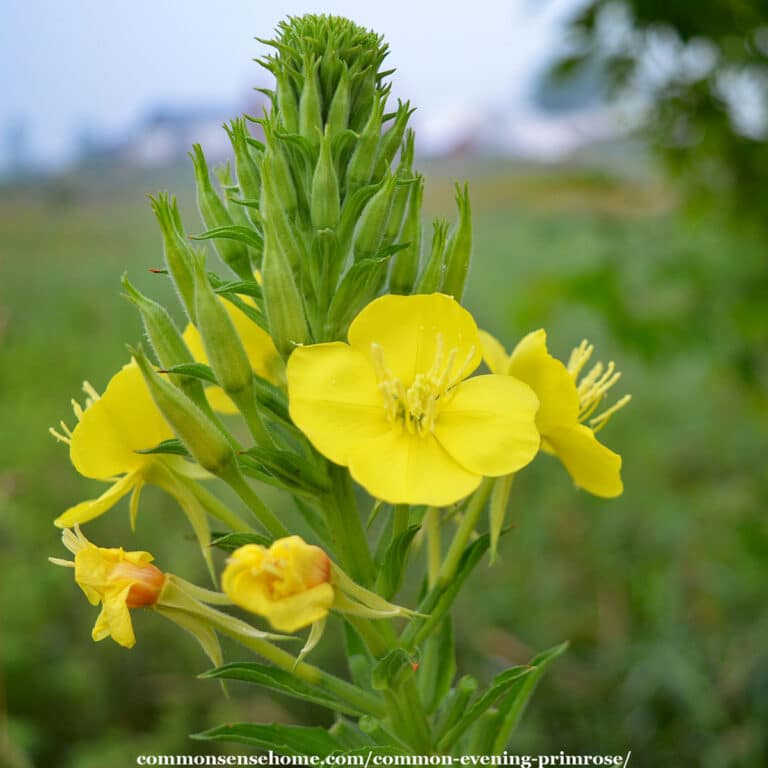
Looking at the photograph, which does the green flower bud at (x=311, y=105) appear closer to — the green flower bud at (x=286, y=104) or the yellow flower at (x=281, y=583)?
the green flower bud at (x=286, y=104)


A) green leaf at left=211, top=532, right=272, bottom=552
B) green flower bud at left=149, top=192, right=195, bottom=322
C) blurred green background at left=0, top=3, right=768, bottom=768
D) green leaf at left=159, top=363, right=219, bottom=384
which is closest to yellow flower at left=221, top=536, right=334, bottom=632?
green leaf at left=211, top=532, right=272, bottom=552

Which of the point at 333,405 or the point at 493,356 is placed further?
the point at 493,356

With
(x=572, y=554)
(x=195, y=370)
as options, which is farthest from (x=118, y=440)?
(x=572, y=554)

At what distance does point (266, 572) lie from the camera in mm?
769

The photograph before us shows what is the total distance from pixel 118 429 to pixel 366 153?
1.50ft

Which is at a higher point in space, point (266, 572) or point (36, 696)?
point (266, 572)

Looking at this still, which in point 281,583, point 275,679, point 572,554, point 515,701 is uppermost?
point 281,583

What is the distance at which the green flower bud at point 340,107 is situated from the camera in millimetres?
959

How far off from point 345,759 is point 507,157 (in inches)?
161

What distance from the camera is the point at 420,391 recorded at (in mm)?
926

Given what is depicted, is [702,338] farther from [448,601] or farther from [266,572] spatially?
[266,572]

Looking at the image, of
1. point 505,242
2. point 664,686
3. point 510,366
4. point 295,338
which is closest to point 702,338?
point 664,686

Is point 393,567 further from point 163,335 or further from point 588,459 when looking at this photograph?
point 163,335

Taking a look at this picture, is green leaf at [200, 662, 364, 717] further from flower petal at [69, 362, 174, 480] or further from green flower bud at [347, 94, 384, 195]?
green flower bud at [347, 94, 384, 195]
